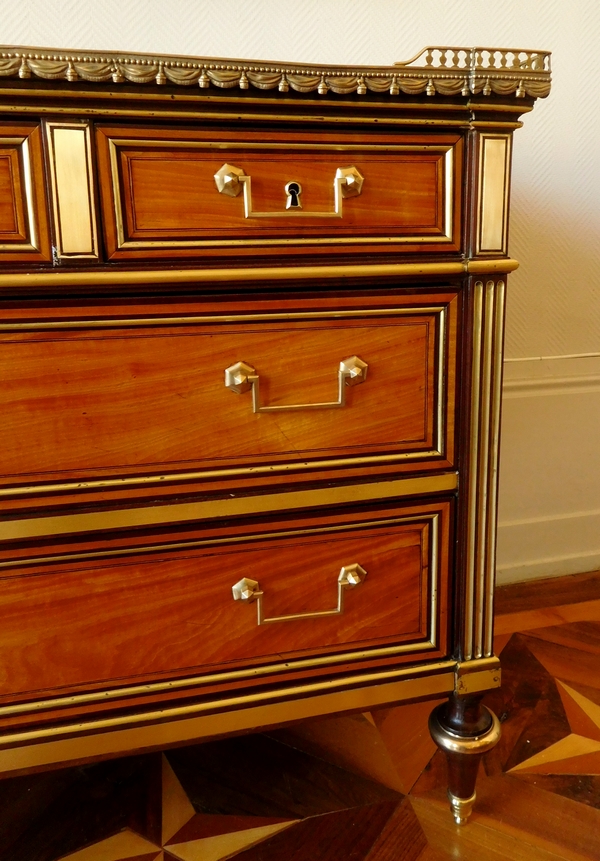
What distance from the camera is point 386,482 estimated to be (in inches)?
23.2

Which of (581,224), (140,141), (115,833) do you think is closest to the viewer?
(140,141)

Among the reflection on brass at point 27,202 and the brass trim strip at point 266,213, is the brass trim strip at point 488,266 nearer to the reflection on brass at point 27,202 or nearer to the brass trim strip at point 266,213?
the brass trim strip at point 266,213

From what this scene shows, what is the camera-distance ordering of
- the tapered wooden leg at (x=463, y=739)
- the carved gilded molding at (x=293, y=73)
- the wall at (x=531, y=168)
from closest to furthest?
the carved gilded molding at (x=293, y=73)
the tapered wooden leg at (x=463, y=739)
the wall at (x=531, y=168)

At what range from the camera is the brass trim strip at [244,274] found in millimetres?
487

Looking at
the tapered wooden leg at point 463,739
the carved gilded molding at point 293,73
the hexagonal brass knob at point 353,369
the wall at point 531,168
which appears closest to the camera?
the carved gilded molding at point 293,73

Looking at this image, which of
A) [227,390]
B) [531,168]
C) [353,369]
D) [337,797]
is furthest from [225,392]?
[531,168]

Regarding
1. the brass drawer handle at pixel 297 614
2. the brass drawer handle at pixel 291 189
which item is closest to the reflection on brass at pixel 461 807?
the brass drawer handle at pixel 297 614

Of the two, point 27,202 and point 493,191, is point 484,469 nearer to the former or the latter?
point 493,191

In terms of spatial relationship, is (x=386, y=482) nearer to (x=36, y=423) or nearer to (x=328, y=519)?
(x=328, y=519)

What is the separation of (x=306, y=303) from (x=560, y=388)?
2.36ft

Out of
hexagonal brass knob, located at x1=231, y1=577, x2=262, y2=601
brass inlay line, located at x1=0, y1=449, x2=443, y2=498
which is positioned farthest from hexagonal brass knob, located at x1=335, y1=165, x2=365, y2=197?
hexagonal brass knob, located at x1=231, y1=577, x2=262, y2=601

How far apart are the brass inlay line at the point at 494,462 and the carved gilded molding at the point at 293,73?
162mm

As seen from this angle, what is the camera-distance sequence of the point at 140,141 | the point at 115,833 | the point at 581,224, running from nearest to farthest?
the point at 140,141, the point at 115,833, the point at 581,224

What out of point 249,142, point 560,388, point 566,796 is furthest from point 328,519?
point 560,388
